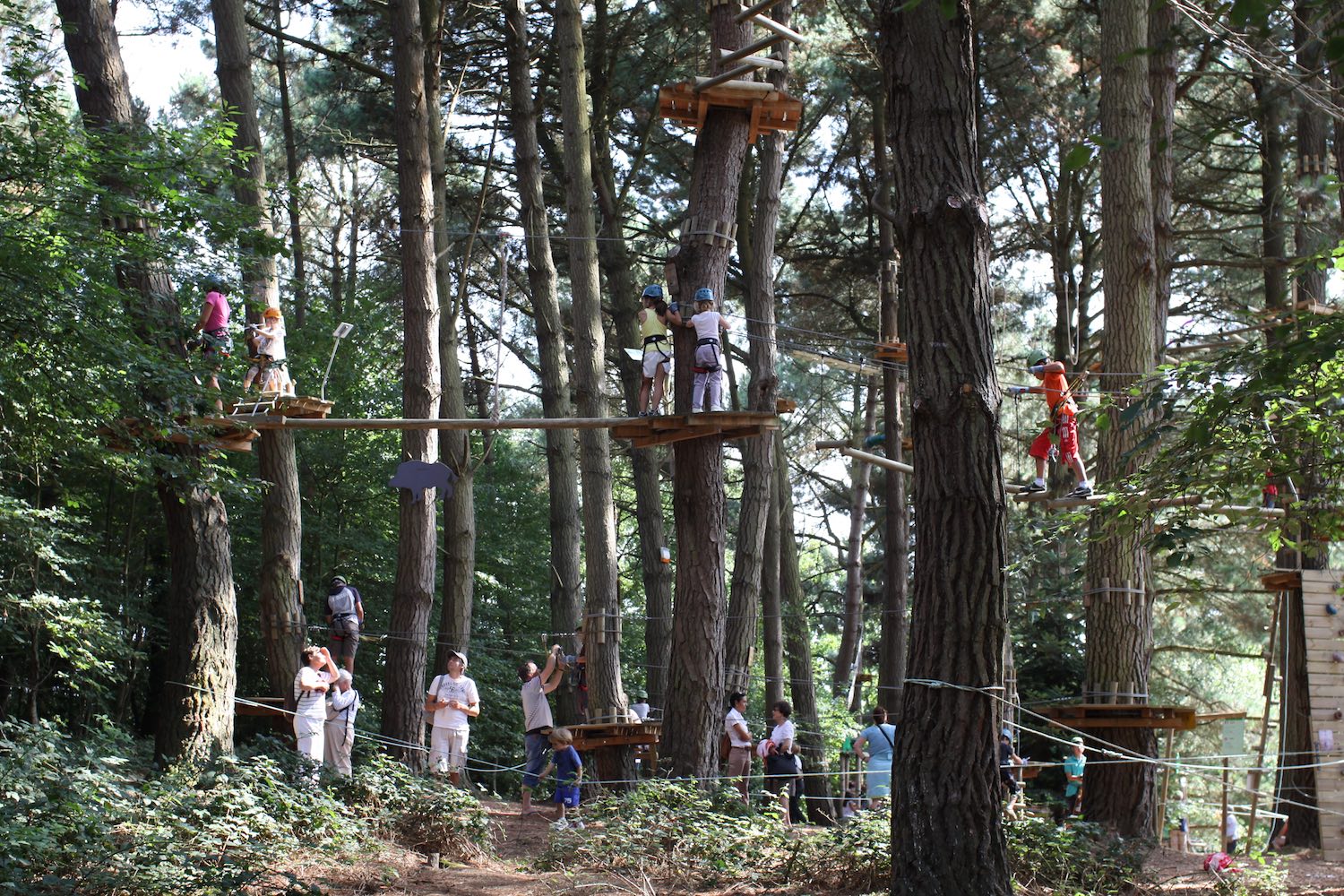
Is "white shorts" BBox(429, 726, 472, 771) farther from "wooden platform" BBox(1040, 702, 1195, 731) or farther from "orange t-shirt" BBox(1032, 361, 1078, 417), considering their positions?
"orange t-shirt" BBox(1032, 361, 1078, 417)

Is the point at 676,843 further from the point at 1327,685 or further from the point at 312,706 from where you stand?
the point at 1327,685

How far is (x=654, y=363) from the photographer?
378 inches

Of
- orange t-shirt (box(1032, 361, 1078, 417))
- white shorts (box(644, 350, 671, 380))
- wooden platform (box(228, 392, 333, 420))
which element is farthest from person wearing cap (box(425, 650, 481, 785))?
orange t-shirt (box(1032, 361, 1078, 417))

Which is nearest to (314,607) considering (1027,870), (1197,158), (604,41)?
(604,41)

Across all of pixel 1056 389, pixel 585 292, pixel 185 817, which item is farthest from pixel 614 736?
pixel 585 292

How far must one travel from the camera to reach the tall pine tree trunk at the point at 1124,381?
9789 mm

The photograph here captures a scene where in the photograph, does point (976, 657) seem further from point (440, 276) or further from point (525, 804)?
point (440, 276)

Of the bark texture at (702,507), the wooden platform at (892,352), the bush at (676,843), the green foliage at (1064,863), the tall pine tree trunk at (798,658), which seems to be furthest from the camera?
the tall pine tree trunk at (798,658)

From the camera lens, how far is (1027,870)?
6.61 meters

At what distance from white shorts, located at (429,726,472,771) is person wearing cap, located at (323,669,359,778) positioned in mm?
674

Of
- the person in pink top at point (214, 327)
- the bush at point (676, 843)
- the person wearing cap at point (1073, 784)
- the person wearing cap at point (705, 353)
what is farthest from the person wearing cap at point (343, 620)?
the person wearing cap at point (1073, 784)

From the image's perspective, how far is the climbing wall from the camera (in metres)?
10.9

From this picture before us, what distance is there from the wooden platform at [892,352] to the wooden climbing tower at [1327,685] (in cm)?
418

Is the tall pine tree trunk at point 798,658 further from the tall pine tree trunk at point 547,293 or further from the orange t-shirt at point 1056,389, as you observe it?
the orange t-shirt at point 1056,389
